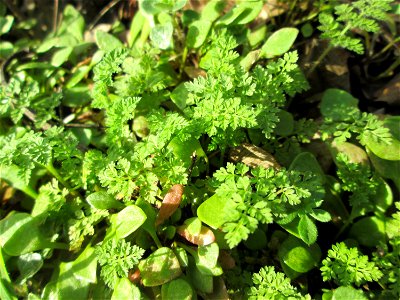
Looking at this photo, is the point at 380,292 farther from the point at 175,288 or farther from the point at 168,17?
the point at 168,17

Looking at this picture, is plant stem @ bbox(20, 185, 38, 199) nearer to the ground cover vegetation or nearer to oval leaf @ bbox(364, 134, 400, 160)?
the ground cover vegetation

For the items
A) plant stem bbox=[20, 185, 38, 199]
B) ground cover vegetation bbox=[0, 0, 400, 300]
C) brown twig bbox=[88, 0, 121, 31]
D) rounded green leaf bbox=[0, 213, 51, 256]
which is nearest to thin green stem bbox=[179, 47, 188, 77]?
ground cover vegetation bbox=[0, 0, 400, 300]

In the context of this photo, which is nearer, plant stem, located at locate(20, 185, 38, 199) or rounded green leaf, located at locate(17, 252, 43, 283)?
rounded green leaf, located at locate(17, 252, 43, 283)

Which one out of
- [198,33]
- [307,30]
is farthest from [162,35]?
[307,30]

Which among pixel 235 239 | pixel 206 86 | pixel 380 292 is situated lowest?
pixel 380 292

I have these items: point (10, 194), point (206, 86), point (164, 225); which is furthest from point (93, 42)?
point (164, 225)

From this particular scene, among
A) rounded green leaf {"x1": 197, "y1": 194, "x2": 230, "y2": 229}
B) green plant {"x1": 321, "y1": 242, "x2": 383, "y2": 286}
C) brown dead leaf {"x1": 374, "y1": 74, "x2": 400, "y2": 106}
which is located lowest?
green plant {"x1": 321, "y1": 242, "x2": 383, "y2": 286}
